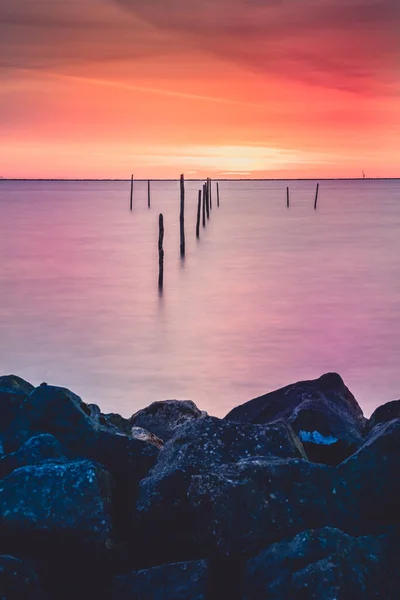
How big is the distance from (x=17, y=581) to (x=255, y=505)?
1016 mm

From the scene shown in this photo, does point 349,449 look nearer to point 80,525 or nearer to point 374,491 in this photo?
point 374,491

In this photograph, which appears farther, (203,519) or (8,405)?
(8,405)

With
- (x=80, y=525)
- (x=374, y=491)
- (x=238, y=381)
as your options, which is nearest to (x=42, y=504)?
(x=80, y=525)

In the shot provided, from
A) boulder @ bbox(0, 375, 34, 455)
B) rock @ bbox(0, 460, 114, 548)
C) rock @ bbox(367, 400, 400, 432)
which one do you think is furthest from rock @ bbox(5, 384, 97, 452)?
rock @ bbox(367, 400, 400, 432)

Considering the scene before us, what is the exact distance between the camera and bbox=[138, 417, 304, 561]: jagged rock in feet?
11.8

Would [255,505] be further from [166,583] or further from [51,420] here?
[51,420]

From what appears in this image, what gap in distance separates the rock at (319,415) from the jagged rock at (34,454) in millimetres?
1626

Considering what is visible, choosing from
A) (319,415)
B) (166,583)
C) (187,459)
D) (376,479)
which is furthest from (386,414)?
(166,583)

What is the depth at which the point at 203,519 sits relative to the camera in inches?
131

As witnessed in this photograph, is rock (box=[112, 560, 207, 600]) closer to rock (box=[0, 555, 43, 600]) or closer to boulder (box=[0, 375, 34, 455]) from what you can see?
rock (box=[0, 555, 43, 600])

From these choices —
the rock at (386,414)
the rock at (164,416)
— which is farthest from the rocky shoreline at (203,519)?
the rock at (164,416)

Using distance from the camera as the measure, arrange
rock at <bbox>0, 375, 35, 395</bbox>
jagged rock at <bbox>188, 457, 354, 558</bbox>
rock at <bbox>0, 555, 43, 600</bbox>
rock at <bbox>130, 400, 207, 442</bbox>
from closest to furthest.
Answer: rock at <bbox>0, 555, 43, 600</bbox> → jagged rock at <bbox>188, 457, 354, 558</bbox> → rock at <bbox>0, 375, 35, 395</bbox> → rock at <bbox>130, 400, 207, 442</bbox>

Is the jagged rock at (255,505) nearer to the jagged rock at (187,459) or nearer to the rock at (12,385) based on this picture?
the jagged rock at (187,459)

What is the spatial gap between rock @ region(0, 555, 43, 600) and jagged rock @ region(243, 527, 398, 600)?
85cm
